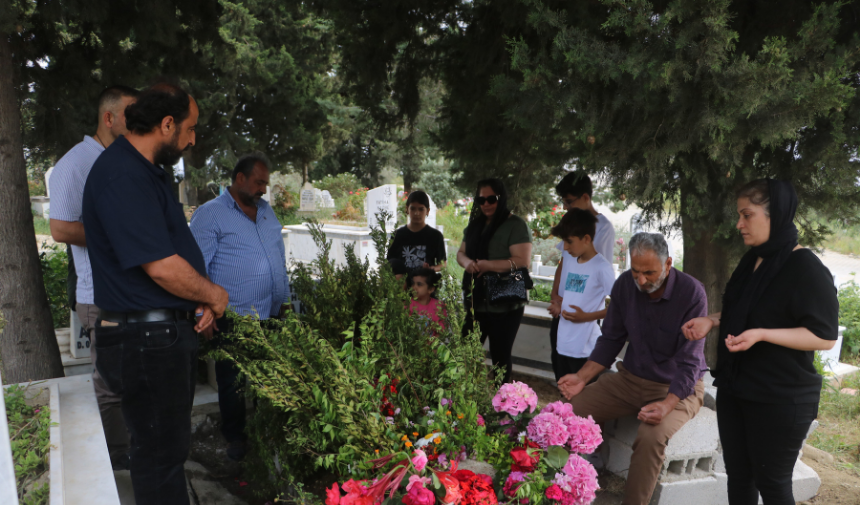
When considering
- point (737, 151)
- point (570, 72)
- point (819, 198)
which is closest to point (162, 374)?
point (570, 72)

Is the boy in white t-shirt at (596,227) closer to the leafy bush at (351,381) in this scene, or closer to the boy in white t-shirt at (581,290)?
the boy in white t-shirt at (581,290)

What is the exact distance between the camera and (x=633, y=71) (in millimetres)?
2529

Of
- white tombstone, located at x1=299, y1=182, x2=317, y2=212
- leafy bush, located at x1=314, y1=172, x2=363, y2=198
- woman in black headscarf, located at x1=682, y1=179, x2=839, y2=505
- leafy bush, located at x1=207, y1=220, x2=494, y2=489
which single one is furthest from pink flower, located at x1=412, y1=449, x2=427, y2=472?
leafy bush, located at x1=314, y1=172, x2=363, y2=198

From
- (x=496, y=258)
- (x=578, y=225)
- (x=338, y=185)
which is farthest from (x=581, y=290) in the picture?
(x=338, y=185)

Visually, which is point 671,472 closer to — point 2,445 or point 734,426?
point 734,426

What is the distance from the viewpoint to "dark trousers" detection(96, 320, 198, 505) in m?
Answer: 2.12

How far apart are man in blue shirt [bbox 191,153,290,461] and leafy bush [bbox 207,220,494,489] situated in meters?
0.76

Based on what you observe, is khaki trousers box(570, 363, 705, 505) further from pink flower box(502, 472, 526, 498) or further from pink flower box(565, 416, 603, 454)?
pink flower box(502, 472, 526, 498)

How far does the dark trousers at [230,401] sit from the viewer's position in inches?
129

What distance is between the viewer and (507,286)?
3.90 m

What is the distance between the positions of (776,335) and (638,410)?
3.41ft

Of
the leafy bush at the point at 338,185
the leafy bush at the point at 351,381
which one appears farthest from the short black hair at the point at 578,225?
the leafy bush at the point at 338,185

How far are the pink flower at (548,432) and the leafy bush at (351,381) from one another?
25cm

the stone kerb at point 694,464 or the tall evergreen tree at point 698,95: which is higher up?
the tall evergreen tree at point 698,95
